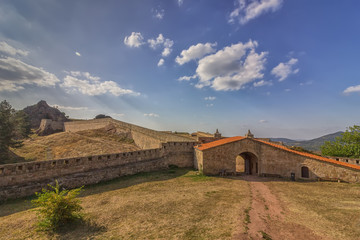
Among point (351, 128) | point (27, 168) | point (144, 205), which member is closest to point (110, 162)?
point (27, 168)

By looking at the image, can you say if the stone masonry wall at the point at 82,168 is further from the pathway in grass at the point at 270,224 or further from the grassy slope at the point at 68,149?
the pathway in grass at the point at 270,224

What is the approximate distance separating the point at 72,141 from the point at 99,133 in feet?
24.0

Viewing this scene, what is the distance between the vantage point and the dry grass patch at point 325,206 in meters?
7.36

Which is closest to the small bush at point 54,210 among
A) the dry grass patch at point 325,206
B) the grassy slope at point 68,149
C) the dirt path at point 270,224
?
the dirt path at point 270,224

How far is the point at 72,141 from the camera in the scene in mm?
31938

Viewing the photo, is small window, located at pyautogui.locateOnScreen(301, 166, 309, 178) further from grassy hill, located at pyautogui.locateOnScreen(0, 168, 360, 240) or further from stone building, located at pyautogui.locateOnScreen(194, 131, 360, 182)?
grassy hill, located at pyautogui.locateOnScreen(0, 168, 360, 240)

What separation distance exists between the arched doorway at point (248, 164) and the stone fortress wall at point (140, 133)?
8.70 metres

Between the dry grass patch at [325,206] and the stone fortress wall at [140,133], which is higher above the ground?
the stone fortress wall at [140,133]

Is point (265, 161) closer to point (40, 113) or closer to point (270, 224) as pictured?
point (270, 224)

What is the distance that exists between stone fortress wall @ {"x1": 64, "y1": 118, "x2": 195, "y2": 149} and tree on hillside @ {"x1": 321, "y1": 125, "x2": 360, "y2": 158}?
79.7 ft

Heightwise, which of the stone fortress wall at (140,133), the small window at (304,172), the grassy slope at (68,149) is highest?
the stone fortress wall at (140,133)

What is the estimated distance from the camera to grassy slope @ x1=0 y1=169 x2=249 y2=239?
688cm

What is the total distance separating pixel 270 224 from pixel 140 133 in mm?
29073

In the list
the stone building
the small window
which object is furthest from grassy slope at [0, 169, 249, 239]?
the small window
